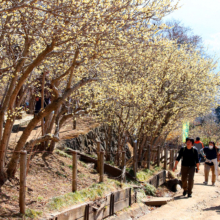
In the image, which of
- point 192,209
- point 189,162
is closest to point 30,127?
point 192,209

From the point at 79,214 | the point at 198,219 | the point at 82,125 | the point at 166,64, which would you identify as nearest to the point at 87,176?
the point at 79,214

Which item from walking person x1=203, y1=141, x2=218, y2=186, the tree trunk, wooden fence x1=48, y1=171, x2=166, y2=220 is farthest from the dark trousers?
the tree trunk

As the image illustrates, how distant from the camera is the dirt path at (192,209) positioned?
7383mm

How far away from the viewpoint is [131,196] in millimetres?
8914

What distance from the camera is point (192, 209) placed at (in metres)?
7.90

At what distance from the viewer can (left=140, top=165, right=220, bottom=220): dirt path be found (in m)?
7.38

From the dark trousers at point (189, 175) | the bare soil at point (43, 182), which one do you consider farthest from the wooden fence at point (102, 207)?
the dark trousers at point (189, 175)

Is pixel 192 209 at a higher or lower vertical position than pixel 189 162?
lower

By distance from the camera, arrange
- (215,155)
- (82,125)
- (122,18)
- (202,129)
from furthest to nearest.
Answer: (202,129)
(82,125)
(215,155)
(122,18)

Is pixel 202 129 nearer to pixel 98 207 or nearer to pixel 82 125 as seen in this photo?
pixel 82 125

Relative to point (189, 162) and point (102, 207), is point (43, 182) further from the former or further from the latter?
point (189, 162)

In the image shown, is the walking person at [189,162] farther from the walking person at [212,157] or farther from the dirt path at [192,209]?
the walking person at [212,157]

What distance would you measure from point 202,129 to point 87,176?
24906mm

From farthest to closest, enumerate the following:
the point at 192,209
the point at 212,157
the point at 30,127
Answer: the point at 212,157 → the point at 192,209 → the point at 30,127
